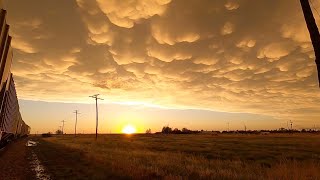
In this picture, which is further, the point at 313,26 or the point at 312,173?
the point at 312,173

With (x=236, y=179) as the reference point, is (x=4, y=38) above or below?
above

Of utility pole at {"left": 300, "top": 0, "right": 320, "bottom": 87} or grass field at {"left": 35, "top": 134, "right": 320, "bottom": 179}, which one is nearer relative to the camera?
utility pole at {"left": 300, "top": 0, "right": 320, "bottom": 87}

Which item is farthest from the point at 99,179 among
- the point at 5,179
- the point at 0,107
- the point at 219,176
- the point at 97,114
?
the point at 97,114

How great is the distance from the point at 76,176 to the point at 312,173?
1367 cm

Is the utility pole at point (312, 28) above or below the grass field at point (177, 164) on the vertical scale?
above

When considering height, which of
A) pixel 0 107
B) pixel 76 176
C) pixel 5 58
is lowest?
pixel 76 176

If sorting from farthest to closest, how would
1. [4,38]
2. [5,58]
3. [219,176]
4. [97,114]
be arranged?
[97,114] < [219,176] < [5,58] < [4,38]

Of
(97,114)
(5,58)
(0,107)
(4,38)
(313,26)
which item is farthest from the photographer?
(97,114)

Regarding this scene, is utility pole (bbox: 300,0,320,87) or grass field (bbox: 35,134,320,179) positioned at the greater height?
utility pole (bbox: 300,0,320,87)

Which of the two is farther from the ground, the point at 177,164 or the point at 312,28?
the point at 312,28

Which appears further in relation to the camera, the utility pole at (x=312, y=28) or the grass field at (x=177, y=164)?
the grass field at (x=177, y=164)

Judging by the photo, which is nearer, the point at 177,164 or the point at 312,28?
the point at 312,28

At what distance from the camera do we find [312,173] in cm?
1692

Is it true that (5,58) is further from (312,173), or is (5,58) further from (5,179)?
(312,173)
